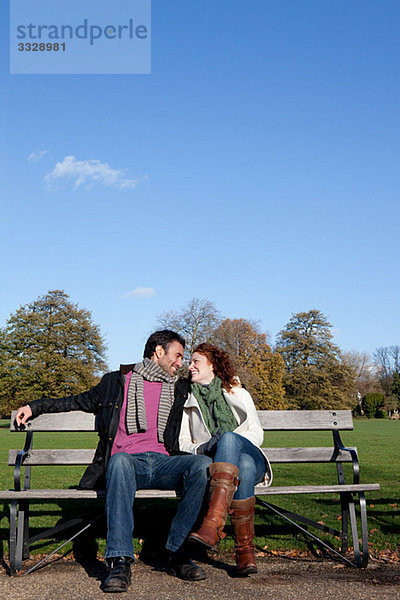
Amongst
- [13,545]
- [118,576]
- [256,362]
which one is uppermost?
[256,362]

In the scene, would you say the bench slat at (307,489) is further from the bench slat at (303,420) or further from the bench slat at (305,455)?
the bench slat at (303,420)

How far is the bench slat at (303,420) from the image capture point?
5468 mm

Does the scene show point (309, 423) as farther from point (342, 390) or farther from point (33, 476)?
point (342, 390)

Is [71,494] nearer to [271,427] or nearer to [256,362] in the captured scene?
[271,427]

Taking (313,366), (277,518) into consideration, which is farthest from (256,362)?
(277,518)

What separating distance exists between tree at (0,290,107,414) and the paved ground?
49.1 meters

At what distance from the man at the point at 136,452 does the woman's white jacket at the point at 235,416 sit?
0.15 m

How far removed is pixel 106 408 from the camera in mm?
4984

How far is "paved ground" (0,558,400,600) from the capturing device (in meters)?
3.97

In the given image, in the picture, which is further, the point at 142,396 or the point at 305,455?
the point at 305,455

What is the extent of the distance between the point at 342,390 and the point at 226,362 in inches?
2646

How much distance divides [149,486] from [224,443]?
28.0 inches

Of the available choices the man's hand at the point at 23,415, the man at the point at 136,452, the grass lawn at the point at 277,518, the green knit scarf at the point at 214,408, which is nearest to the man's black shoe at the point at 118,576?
the man at the point at 136,452

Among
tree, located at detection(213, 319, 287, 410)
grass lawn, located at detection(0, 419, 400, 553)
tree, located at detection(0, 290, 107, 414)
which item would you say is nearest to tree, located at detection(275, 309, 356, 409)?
tree, located at detection(213, 319, 287, 410)
